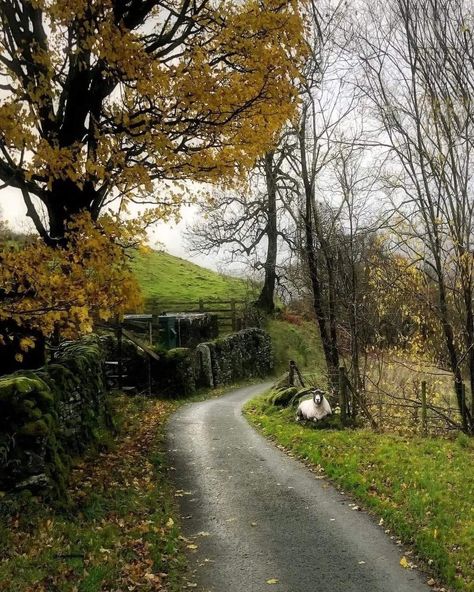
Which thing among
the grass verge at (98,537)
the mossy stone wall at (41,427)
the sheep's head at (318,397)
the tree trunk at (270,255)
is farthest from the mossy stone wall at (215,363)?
the grass verge at (98,537)

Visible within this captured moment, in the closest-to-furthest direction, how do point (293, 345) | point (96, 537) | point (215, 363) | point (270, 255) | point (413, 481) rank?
1. point (96, 537)
2. point (413, 481)
3. point (215, 363)
4. point (270, 255)
5. point (293, 345)

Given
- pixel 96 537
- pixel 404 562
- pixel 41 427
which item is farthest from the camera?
pixel 41 427

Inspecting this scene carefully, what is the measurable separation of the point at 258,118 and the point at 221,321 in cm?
2670

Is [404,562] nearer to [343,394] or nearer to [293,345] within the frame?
[343,394]

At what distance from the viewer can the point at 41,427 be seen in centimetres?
730

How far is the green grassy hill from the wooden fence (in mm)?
2354

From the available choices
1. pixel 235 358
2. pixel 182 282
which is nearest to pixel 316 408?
pixel 235 358

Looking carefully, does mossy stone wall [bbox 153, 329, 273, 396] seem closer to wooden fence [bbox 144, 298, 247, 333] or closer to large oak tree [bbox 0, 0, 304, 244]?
wooden fence [bbox 144, 298, 247, 333]

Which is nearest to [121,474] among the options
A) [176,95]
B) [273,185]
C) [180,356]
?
[176,95]

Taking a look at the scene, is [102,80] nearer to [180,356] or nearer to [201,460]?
[201,460]

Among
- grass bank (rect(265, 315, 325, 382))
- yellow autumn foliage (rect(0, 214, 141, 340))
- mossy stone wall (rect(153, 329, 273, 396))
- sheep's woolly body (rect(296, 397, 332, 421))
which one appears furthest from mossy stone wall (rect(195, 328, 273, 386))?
yellow autumn foliage (rect(0, 214, 141, 340))

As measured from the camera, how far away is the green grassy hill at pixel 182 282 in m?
42.8

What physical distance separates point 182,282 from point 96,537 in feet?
138

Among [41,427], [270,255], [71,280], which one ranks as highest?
[270,255]
